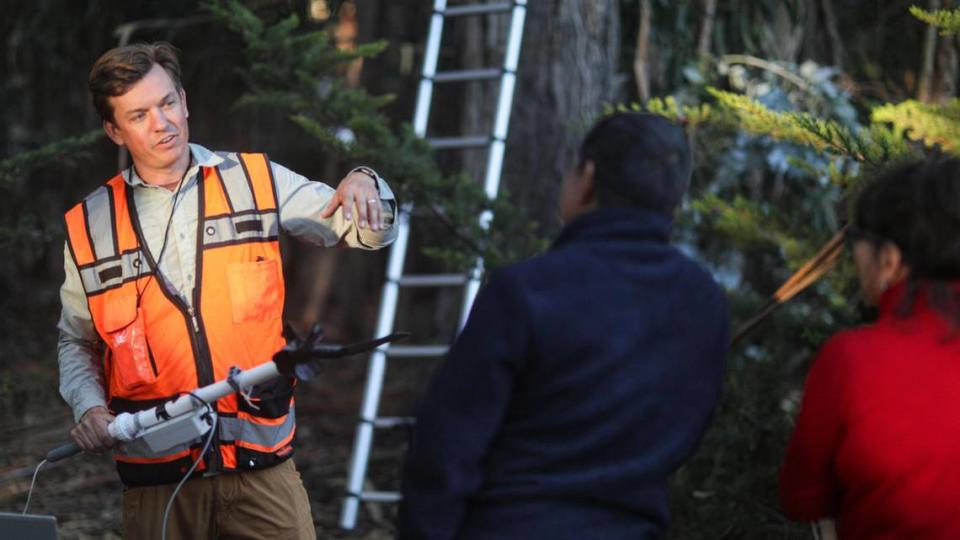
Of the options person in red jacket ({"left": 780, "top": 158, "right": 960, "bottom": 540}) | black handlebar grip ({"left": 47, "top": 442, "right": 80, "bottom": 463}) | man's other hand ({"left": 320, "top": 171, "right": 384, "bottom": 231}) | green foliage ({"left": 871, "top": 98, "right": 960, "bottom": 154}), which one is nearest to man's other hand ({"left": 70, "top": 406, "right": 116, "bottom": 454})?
black handlebar grip ({"left": 47, "top": 442, "right": 80, "bottom": 463})

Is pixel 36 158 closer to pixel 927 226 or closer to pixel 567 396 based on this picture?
pixel 567 396

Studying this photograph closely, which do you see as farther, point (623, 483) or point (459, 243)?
point (459, 243)

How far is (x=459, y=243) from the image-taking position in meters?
4.83

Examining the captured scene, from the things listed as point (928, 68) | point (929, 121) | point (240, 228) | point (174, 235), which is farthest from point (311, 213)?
point (928, 68)

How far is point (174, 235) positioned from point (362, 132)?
1740 mm

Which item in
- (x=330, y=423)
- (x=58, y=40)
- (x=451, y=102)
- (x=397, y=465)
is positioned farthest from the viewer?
(x=451, y=102)

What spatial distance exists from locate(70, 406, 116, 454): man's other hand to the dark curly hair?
1681 mm

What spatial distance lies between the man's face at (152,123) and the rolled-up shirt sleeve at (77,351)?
0.31 m

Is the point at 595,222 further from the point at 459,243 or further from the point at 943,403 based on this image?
the point at 459,243

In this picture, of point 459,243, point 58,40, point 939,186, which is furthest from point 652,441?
point 58,40

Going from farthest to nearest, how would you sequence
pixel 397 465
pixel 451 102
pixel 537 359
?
1. pixel 451 102
2. pixel 397 465
3. pixel 537 359

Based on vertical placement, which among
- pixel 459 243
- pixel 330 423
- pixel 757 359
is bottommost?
pixel 330 423

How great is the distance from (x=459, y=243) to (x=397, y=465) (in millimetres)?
1836

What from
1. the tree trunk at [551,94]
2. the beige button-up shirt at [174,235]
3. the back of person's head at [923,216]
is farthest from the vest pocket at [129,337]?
the tree trunk at [551,94]
